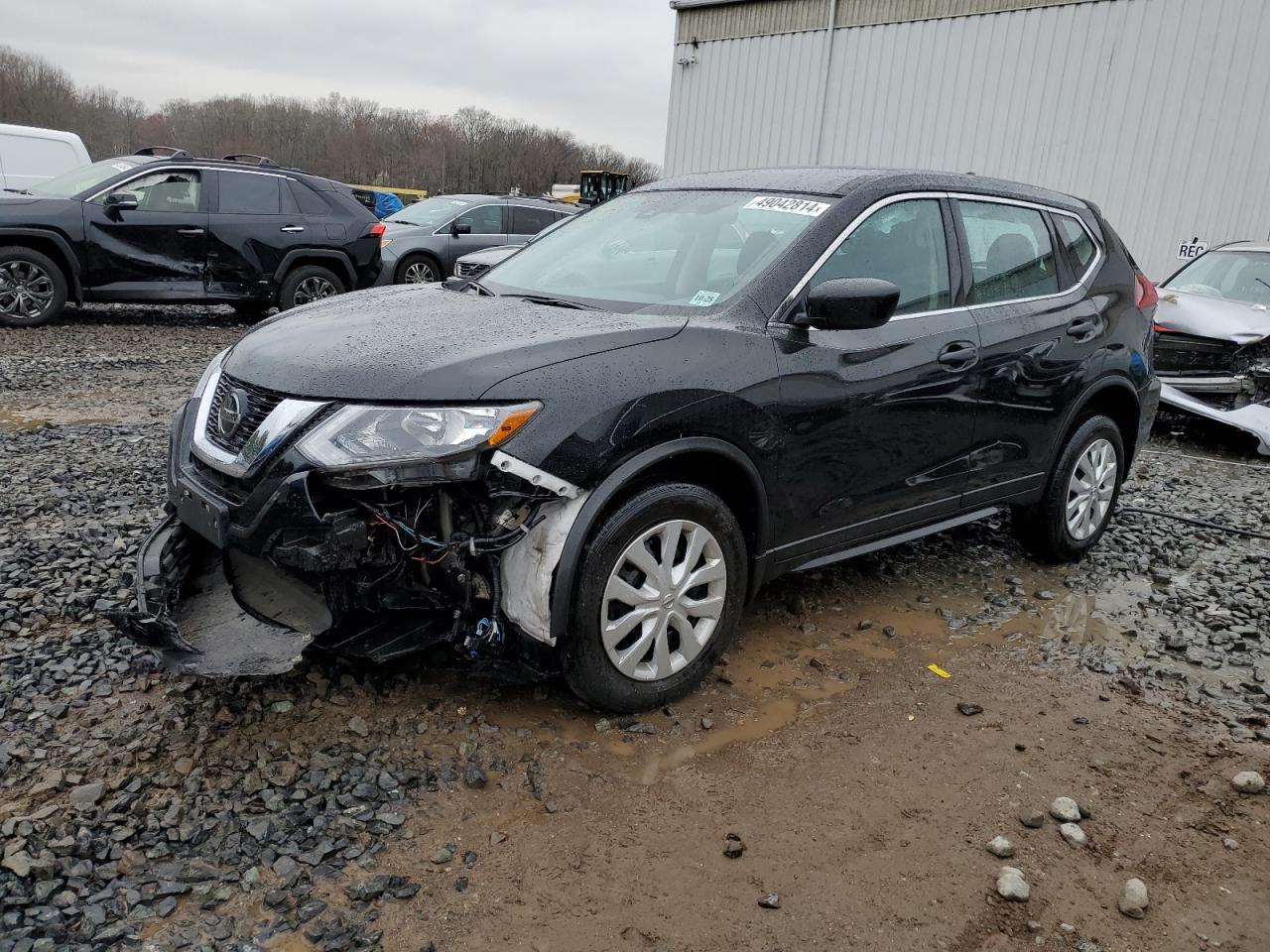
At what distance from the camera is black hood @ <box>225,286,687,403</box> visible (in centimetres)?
267

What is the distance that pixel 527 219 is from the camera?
14.8m

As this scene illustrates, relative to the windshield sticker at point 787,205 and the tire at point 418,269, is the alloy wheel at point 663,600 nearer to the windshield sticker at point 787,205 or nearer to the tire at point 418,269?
the windshield sticker at point 787,205

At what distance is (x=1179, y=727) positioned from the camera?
3.30 meters

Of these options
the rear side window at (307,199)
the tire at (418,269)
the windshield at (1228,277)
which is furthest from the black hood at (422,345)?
the tire at (418,269)

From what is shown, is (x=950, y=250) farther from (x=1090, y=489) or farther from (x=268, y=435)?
(x=268, y=435)

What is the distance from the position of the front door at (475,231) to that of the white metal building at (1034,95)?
17.1 ft

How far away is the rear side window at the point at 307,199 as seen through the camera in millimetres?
10867

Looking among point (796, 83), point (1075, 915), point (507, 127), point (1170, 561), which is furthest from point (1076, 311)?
point (507, 127)

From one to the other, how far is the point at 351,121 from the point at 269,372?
95075 millimetres

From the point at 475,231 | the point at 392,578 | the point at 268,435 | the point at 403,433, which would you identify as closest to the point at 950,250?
the point at 403,433

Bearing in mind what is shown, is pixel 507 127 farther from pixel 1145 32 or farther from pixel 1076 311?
pixel 1076 311

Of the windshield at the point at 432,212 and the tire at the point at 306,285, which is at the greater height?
the windshield at the point at 432,212

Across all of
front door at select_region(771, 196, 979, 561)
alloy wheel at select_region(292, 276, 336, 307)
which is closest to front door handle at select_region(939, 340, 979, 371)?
front door at select_region(771, 196, 979, 561)

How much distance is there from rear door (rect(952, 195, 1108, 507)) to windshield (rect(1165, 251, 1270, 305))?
→ 4958 mm
